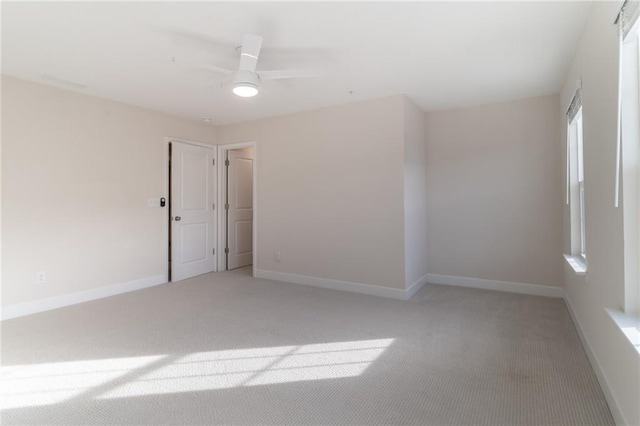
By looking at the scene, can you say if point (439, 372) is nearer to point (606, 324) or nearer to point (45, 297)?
point (606, 324)

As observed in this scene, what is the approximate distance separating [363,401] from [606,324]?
4.87 feet

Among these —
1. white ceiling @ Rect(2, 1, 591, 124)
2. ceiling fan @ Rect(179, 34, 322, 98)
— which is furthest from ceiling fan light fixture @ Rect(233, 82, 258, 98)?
white ceiling @ Rect(2, 1, 591, 124)

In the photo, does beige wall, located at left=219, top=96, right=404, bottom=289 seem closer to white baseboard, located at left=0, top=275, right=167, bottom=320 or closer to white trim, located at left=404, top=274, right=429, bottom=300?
white trim, located at left=404, top=274, right=429, bottom=300

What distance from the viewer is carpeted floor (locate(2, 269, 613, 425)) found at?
1.78 m

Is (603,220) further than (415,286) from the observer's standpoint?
No

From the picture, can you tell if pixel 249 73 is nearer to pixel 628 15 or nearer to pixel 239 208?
pixel 628 15

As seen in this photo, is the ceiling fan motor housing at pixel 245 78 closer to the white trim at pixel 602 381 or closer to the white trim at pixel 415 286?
the white trim at pixel 415 286

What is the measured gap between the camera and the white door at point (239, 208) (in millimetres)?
5617

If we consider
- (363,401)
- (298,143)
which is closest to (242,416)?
(363,401)

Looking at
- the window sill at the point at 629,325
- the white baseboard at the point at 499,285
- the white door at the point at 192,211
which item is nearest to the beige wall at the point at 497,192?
the white baseboard at the point at 499,285

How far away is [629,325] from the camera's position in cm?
158

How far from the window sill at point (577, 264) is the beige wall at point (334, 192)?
162cm

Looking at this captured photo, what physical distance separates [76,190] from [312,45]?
3.18 meters

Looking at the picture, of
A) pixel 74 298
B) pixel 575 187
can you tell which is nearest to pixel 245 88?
pixel 74 298
